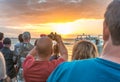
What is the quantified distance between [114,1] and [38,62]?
1.54 m

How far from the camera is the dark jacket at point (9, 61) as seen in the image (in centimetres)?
505

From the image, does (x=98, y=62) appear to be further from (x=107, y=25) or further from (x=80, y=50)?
(x=80, y=50)

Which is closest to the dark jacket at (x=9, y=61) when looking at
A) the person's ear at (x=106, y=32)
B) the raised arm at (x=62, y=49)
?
the raised arm at (x=62, y=49)

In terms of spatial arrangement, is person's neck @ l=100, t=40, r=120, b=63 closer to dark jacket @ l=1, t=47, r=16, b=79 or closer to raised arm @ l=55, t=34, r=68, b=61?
raised arm @ l=55, t=34, r=68, b=61

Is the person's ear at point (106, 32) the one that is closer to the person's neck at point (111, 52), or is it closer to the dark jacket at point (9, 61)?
the person's neck at point (111, 52)

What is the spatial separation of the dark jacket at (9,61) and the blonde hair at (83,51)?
2.69 meters

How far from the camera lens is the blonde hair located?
252 cm

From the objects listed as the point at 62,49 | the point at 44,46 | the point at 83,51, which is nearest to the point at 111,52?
the point at 83,51

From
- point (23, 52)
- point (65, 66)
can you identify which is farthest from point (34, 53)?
point (23, 52)

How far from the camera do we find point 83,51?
2.53 meters

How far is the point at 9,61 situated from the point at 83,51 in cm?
293

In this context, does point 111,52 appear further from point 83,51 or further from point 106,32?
point 83,51

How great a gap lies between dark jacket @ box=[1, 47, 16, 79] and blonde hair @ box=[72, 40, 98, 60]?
2.69 meters

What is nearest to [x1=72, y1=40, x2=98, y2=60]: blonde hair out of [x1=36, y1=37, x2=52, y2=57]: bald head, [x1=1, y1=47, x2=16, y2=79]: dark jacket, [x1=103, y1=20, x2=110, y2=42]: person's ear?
[x1=36, y1=37, x2=52, y2=57]: bald head
